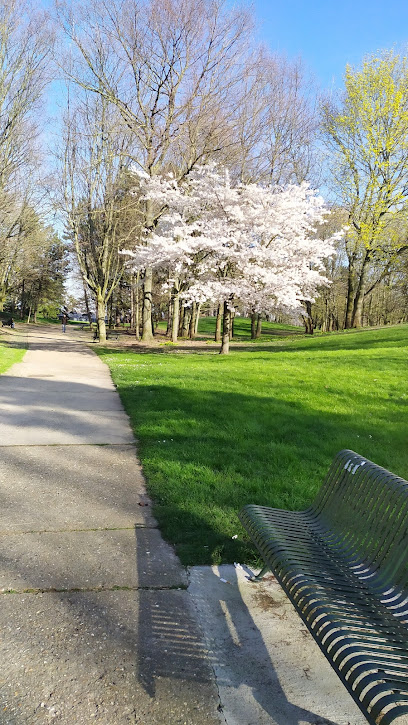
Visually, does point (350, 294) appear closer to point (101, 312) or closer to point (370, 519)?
point (101, 312)

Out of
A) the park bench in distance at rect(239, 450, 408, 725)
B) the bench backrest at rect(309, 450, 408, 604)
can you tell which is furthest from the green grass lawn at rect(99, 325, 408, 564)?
the bench backrest at rect(309, 450, 408, 604)

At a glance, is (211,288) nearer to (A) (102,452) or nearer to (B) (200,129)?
(B) (200,129)

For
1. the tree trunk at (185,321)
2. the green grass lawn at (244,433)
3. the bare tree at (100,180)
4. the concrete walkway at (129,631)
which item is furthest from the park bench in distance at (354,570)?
the tree trunk at (185,321)

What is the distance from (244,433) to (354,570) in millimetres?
3736

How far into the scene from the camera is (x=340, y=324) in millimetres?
57531

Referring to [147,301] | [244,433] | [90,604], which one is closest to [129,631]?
[90,604]

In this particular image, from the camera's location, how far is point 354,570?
9.39 feet

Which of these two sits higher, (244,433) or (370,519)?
(370,519)

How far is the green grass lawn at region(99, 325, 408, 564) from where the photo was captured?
417 cm

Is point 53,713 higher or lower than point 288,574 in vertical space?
lower

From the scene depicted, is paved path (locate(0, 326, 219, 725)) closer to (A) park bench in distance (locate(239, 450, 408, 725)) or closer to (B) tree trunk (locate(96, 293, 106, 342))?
(A) park bench in distance (locate(239, 450, 408, 725))

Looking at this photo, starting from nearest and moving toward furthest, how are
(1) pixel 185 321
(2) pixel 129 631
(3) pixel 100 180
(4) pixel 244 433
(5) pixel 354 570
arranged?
1. (2) pixel 129 631
2. (5) pixel 354 570
3. (4) pixel 244 433
4. (3) pixel 100 180
5. (1) pixel 185 321

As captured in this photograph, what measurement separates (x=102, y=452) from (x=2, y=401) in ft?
11.1

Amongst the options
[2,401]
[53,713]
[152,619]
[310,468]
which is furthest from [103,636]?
[2,401]
